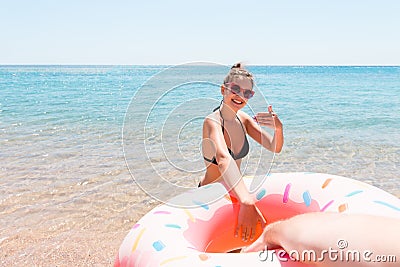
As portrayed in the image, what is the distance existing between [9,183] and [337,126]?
6.41 metres

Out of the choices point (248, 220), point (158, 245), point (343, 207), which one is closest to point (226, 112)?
point (248, 220)

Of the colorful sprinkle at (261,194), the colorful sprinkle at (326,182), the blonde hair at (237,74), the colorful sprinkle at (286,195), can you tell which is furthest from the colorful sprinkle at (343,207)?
the blonde hair at (237,74)

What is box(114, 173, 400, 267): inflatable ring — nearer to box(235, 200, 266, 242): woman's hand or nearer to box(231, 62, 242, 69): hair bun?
box(235, 200, 266, 242): woman's hand

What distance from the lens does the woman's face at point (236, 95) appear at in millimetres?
2329

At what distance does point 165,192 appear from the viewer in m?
2.57

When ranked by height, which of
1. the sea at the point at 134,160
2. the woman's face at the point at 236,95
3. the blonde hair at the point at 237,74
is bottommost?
the sea at the point at 134,160

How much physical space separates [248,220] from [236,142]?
546 millimetres

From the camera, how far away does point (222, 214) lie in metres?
2.22

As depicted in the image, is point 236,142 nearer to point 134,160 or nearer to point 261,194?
point 261,194

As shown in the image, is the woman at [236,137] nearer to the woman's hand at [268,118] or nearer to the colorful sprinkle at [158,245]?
the woman's hand at [268,118]

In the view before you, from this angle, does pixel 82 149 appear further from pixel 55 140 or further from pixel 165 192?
pixel 165 192

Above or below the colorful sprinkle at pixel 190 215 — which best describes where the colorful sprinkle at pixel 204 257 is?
above

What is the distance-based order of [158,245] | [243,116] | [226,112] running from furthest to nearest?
[243,116] < [226,112] < [158,245]

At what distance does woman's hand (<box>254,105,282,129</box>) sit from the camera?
2375mm
